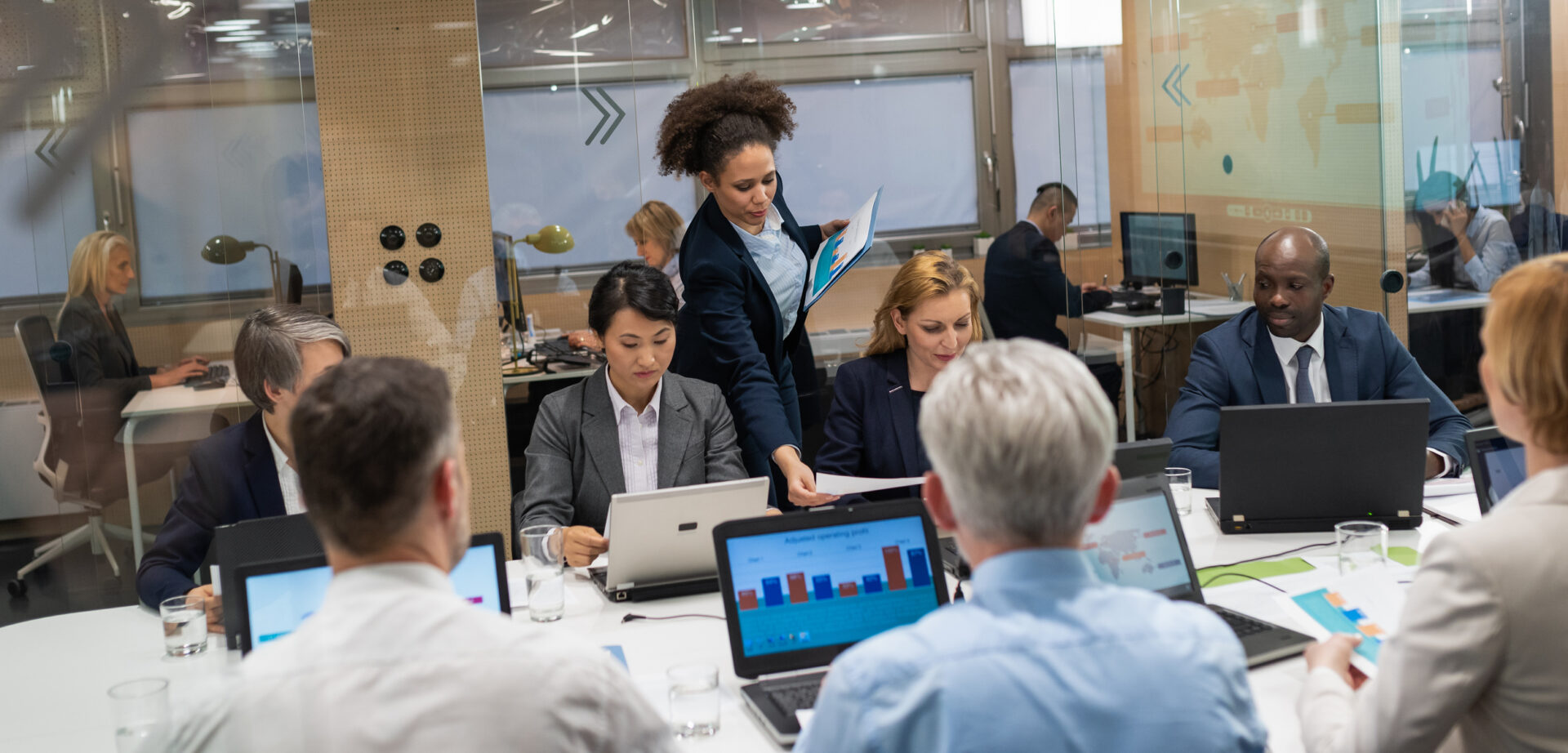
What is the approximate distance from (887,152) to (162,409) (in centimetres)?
325

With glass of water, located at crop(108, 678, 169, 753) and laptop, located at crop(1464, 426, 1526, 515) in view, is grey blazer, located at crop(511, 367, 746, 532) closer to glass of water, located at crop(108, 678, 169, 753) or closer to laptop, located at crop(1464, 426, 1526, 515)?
glass of water, located at crop(108, 678, 169, 753)

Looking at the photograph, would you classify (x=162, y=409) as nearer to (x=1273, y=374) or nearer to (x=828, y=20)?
(x=828, y=20)

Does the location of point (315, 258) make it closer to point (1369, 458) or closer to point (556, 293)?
point (556, 293)

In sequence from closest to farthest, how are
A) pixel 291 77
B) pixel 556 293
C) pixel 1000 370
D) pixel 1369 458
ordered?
pixel 1000 370 < pixel 1369 458 < pixel 291 77 < pixel 556 293

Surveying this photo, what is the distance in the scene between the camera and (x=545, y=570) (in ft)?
7.82

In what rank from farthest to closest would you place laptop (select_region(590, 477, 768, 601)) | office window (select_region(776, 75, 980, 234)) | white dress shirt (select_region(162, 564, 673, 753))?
office window (select_region(776, 75, 980, 234)) → laptop (select_region(590, 477, 768, 601)) → white dress shirt (select_region(162, 564, 673, 753))

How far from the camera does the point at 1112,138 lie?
551cm

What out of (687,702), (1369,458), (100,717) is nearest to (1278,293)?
(1369,458)

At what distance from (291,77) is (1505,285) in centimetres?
406

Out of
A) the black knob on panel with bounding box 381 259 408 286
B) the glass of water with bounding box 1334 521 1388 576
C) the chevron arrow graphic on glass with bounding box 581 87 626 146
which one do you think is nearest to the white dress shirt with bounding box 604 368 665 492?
the glass of water with bounding box 1334 521 1388 576

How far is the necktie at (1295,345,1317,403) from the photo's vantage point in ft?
11.3

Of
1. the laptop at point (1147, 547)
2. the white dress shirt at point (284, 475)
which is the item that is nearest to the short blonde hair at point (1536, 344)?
the laptop at point (1147, 547)

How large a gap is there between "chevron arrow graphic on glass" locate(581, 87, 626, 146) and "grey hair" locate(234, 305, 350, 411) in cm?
251

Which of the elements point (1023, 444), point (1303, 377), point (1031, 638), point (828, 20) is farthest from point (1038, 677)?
point (828, 20)
